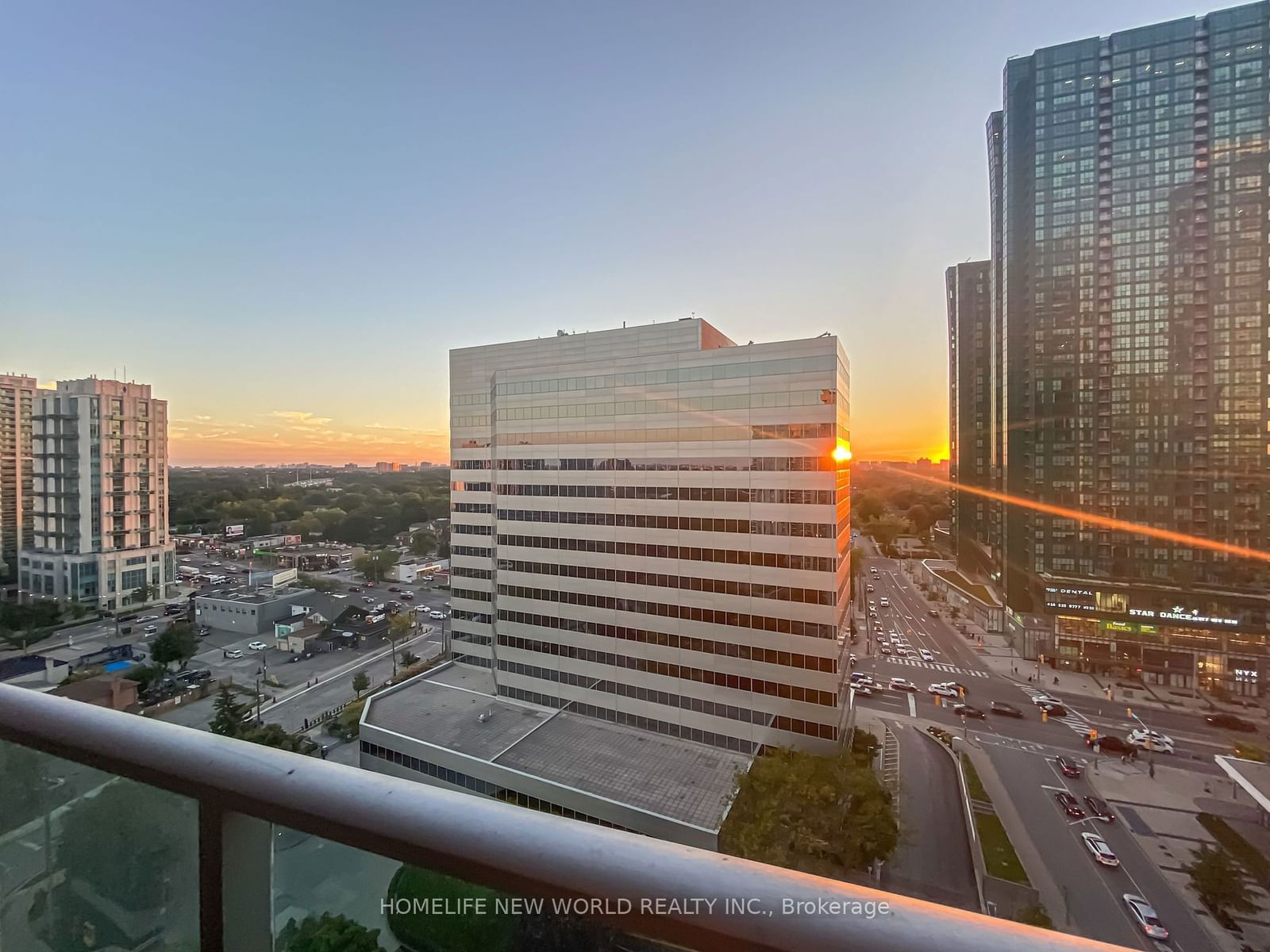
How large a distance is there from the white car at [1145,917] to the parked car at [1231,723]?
7.16 metres

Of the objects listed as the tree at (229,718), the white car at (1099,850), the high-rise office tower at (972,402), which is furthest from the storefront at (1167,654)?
the tree at (229,718)

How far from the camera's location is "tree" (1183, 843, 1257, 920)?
556 cm

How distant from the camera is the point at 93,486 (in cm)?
824

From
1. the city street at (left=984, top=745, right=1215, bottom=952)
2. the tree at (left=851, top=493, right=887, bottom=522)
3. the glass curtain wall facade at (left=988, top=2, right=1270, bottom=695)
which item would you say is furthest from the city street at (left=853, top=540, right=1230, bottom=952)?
the tree at (left=851, top=493, right=887, bottom=522)

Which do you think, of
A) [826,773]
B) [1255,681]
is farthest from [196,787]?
[1255,681]

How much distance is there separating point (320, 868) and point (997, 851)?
27.8 ft

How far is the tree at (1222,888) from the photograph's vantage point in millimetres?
5559

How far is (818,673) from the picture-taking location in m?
Result: 7.25

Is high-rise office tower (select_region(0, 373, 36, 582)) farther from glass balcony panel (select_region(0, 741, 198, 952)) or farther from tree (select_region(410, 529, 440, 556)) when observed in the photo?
glass balcony panel (select_region(0, 741, 198, 952))

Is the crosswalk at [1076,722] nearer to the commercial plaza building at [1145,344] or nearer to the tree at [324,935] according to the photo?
the commercial plaza building at [1145,344]

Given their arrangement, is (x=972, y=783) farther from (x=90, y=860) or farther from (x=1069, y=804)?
(x=90, y=860)

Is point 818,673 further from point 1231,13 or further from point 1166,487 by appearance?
point 1231,13

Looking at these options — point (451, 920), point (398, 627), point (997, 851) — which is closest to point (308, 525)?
point (398, 627)

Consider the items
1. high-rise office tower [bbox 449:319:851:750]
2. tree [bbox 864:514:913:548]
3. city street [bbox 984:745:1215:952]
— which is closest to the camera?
city street [bbox 984:745:1215:952]
